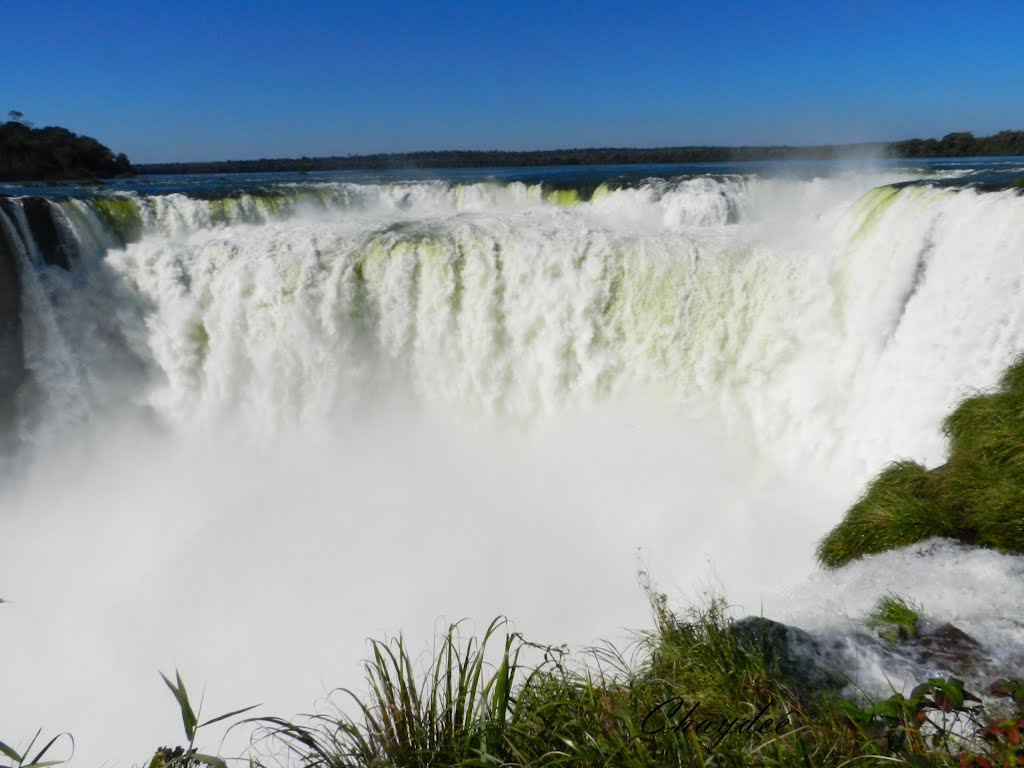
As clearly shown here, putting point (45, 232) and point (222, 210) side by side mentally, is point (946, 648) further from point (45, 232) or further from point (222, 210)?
point (222, 210)

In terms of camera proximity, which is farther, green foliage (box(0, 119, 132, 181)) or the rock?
green foliage (box(0, 119, 132, 181))

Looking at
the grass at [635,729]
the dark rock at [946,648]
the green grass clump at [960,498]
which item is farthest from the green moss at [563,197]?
the grass at [635,729]

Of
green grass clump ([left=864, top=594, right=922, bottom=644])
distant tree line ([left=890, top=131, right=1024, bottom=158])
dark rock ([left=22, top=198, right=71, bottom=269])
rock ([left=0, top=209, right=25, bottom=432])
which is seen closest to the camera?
green grass clump ([left=864, top=594, right=922, bottom=644])

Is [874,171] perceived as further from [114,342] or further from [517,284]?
[114,342]

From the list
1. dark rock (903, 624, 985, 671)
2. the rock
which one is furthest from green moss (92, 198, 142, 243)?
dark rock (903, 624, 985, 671)

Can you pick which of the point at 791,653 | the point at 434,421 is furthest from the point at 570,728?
the point at 434,421

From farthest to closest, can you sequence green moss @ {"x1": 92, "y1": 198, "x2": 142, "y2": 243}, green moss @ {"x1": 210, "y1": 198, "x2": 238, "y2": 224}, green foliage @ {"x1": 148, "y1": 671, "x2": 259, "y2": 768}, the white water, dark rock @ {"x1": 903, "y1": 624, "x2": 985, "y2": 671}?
green moss @ {"x1": 210, "y1": 198, "x2": 238, "y2": 224} → green moss @ {"x1": 92, "y1": 198, "x2": 142, "y2": 243} → the white water → dark rock @ {"x1": 903, "y1": 624, "x2": 985, "y2": 671} → green foliage @ {"x1": 148, "y1": 671, "x2": 259, "y2": 768}

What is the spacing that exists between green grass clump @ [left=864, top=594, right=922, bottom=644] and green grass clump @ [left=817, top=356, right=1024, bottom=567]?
1.12m

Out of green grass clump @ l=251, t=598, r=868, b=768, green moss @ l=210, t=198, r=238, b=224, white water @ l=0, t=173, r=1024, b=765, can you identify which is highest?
green moss @ l=210, t=198, r=238, b=224

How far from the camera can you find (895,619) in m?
3.91

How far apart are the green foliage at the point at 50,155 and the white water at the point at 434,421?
20.7m

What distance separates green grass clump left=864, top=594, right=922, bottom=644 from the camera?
379 centimetres
